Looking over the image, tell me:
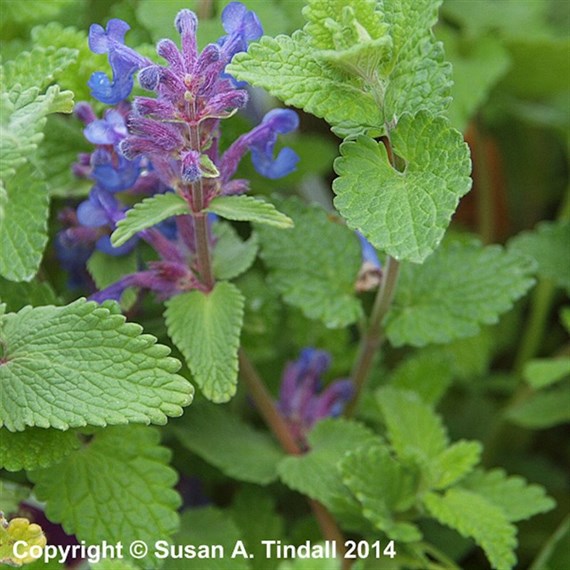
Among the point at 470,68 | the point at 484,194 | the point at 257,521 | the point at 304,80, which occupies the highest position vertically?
the point at 304,80

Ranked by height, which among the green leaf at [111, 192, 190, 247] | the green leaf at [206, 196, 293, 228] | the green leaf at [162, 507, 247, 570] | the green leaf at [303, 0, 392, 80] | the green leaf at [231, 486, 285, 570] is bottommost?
the green leaf at [231, 486, 285, 570]

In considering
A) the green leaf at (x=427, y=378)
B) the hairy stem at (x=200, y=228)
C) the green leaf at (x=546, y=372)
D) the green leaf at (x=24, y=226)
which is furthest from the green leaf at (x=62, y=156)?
the green leaf at (x=546, y=372)

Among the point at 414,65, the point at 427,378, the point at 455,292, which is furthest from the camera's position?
the point at 427,378

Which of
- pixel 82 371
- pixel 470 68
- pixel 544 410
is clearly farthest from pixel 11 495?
pixel 470 68

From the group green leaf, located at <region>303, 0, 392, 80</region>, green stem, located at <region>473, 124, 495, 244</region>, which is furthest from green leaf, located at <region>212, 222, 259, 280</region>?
green stem, located at <region>473, 124, 495, 244</region>

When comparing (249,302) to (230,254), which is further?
(249,302)

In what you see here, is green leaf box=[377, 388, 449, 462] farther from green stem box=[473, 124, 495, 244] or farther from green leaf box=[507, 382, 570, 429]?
green stem box=[473, 124, 495, 244]

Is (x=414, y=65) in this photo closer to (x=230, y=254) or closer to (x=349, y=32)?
(x=349, y=32)
